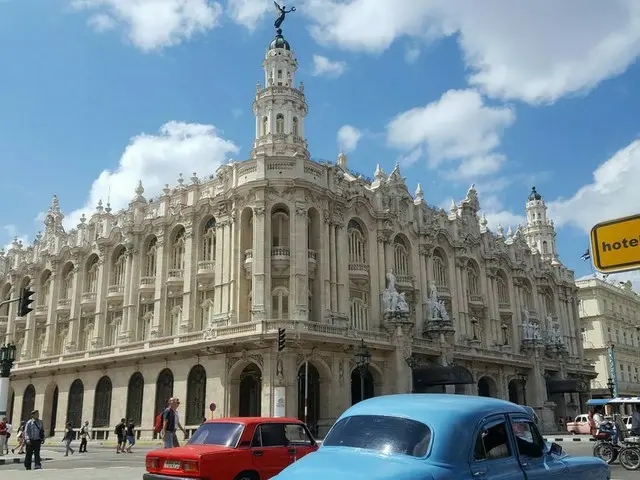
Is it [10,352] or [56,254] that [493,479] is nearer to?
[10,352]

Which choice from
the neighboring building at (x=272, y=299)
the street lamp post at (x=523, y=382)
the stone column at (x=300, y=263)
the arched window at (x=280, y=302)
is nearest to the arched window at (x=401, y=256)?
the neighboring building at (x=272, y=299)

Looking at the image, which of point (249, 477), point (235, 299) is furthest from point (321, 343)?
point (249, 477)

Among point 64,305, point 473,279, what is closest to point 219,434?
point 64,305

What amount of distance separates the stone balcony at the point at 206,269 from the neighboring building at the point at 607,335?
49.2m

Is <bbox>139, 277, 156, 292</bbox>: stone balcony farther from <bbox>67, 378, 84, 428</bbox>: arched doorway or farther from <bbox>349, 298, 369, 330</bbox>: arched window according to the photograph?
<bbox>349, 298, 369, 330</bbox>: arched window

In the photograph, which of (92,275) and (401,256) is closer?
(401,256)

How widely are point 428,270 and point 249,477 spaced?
3690cm

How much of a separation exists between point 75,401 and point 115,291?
822cm

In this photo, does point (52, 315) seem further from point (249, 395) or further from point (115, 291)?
point (249, 395)

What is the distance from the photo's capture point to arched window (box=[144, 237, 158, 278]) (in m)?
44.2

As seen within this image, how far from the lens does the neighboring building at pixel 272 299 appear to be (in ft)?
117

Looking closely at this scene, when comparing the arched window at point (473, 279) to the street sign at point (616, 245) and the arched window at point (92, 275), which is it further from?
the street sign at point (616, 245)

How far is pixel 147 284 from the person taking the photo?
141 feet


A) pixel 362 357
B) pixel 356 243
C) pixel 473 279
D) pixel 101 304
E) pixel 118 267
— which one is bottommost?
pixel 362 357
